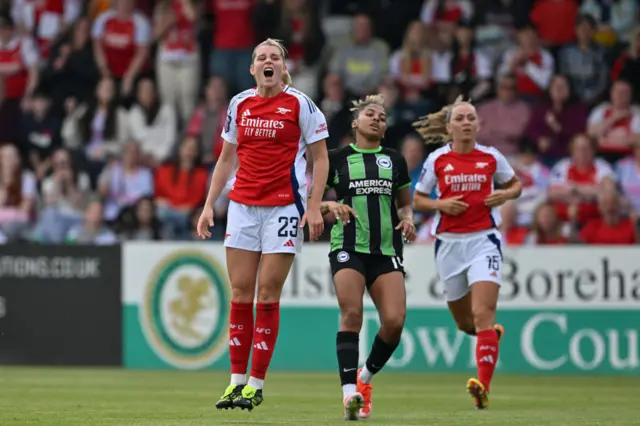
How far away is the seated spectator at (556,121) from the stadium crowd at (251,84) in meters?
0.02

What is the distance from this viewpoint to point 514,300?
15750mm

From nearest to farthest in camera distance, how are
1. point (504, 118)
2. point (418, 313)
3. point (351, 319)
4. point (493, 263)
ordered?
point (351, 319) → point (493, 263) → point (418, 313) → point (504, 118)

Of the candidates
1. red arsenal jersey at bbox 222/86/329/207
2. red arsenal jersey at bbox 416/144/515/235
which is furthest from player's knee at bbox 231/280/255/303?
red arsenal jersey at bbox 416/144/515/235

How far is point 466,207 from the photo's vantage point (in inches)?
442

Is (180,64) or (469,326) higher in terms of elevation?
(180,64)

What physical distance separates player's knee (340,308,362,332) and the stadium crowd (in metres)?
7.38

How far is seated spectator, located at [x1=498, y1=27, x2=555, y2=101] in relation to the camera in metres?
18.9

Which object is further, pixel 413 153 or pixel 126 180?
pixel 126 180

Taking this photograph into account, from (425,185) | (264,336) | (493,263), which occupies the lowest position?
(264,336)

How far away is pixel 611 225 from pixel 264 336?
8.29m

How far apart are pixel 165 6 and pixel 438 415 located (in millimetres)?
12089

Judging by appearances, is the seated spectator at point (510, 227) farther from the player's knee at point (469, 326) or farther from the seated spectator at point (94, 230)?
the seated spectator at point (94, 230)

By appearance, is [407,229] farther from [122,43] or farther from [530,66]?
[122,43]

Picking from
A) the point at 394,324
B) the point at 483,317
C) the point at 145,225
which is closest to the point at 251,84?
the point at 145,225
